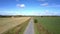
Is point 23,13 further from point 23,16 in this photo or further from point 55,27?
point 55,27

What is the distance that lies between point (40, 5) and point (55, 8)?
1.00 feet

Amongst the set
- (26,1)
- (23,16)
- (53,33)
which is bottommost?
(53,33)

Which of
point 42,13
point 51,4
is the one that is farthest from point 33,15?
point 51,4

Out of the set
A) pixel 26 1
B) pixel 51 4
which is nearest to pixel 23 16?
pixel 26 1

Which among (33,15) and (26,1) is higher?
(26,1)

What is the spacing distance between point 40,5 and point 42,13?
0.53 ft

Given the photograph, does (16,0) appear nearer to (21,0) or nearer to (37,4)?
(21,0)

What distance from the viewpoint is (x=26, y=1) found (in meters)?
3.75

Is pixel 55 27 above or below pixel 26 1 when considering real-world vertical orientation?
below

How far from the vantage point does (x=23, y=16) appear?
3855 mm

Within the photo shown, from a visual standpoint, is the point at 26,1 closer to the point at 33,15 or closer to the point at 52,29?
the point at 33,15

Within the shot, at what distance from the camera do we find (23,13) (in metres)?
3.83

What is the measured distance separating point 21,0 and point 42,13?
0.48m

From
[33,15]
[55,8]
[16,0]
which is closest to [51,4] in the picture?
[55,8]
